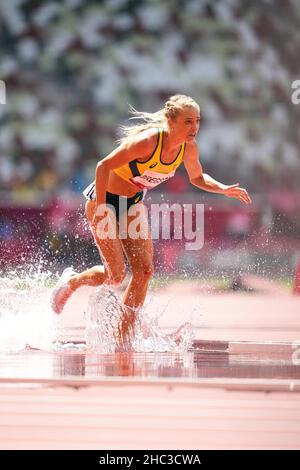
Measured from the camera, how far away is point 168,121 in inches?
141

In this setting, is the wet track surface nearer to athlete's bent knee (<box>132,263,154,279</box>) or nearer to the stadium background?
athlete's bent knee (<box>132,263,154,279</box>)

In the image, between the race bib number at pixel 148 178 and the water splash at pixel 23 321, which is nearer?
the race bib number at pixel 148 178

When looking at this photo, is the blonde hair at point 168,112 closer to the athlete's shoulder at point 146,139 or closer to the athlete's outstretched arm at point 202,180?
the athlete's shoulder at point 146,139

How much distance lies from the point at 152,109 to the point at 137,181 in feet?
15.8

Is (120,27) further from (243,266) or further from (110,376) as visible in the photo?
(110,376)

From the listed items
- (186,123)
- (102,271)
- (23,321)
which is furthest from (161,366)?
(23,321)

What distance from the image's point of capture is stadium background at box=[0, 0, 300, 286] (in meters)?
8.45

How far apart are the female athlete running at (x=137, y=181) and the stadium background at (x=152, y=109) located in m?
4.51

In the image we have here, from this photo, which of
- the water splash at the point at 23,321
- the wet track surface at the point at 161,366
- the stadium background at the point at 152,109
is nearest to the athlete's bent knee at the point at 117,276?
the wet track surface at the point at 161,366

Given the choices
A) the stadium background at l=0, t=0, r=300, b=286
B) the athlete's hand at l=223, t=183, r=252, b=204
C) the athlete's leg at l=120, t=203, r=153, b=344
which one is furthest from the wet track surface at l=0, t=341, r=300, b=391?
the stadium background at l=0, t=0, r=300, b=286

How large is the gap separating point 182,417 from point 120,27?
23.1ft

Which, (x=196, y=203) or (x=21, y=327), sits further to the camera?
(x=196, y=203)

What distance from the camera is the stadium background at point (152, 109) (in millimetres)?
8445

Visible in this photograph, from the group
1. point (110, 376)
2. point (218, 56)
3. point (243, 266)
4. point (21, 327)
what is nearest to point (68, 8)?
point (218, 56)
